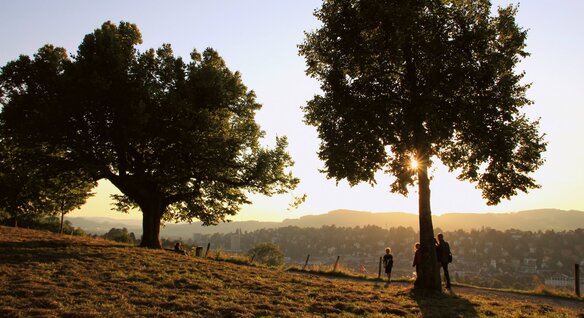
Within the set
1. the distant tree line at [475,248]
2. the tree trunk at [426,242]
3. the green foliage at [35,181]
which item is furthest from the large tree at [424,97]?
the distant tree line at [475,248]

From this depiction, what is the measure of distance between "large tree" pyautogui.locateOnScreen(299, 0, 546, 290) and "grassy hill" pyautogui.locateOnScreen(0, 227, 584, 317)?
5.20 metres

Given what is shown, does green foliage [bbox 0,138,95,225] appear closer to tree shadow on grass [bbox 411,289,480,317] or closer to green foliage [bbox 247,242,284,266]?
tree shadow on grass [bbox 411,289,480,317]

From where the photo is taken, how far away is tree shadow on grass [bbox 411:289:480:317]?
14261 millimetres

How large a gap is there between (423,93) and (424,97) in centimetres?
44

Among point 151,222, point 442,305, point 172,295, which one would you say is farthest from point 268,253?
point 172,295

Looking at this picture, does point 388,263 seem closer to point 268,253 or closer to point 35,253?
point 35,253

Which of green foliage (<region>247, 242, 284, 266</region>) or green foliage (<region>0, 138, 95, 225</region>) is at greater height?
Result: green foliage (<region>0, 138, 95, 225</region>)

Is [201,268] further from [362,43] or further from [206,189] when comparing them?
[362,43]

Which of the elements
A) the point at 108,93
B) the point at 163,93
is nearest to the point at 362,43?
the point at 163,93

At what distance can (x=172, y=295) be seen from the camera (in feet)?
44.2

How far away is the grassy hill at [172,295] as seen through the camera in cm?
1144

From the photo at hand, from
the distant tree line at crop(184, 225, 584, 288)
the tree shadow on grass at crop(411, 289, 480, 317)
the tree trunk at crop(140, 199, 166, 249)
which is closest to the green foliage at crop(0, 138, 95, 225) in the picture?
the tree trunk at crop(140, 199, 166, 249)

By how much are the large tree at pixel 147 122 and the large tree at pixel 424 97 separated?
9.47m

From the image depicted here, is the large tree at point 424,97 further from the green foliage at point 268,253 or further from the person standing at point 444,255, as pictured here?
the green foliage at point 268,253
